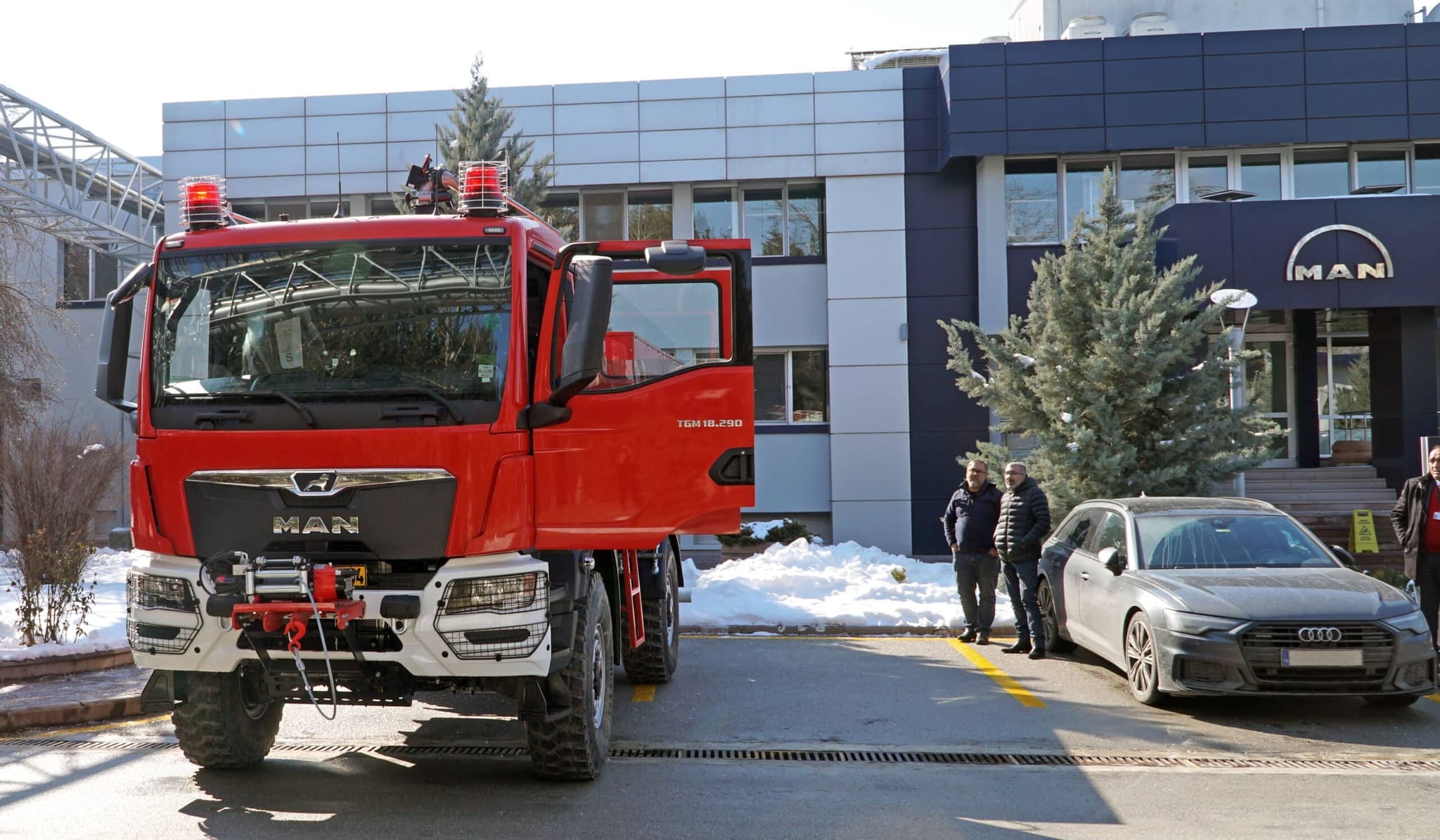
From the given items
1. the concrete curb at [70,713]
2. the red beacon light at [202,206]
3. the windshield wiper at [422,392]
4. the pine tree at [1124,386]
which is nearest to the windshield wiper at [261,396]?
the windshield wiper at [422,392]

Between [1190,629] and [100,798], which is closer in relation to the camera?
[100,798]

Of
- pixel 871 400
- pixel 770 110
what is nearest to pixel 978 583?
pixel 871 400

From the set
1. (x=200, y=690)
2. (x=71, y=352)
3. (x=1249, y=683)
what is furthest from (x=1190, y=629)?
(x=71, y=352)

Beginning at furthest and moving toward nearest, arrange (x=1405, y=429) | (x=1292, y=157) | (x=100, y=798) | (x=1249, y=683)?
(x=1292, y=157) → (x=1405, y=429) → (x=1249, y=683) → (x=100, y=798)

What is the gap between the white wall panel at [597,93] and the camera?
21500 millimetres

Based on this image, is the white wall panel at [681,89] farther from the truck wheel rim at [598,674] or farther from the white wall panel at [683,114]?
the truck wheel rim at [598,674]

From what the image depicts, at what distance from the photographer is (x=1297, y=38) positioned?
19719mm

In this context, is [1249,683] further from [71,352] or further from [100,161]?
[71,352]

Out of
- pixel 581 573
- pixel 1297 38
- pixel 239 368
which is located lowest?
pixel 581 573

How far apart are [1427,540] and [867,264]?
1247cm

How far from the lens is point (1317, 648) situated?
25.2 feet

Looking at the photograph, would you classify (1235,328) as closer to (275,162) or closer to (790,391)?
(790,391)

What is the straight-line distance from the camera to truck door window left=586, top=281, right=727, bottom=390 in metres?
6.54

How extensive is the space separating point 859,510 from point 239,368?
52.5ft
